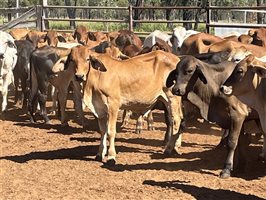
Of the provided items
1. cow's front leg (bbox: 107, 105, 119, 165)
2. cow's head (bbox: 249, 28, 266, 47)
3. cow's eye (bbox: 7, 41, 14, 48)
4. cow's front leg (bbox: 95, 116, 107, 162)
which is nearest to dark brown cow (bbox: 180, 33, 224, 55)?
cow's head (bbox: 249, 28, 266, 47)

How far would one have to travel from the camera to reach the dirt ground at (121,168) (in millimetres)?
6383

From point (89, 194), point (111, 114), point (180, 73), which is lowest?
point (89, 194)

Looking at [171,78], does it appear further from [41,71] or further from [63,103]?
[41,71]

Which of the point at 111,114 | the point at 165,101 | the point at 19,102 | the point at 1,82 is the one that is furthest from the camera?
the point at 19,102

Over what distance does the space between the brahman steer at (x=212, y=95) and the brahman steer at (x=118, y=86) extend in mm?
836

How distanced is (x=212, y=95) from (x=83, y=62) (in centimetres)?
195

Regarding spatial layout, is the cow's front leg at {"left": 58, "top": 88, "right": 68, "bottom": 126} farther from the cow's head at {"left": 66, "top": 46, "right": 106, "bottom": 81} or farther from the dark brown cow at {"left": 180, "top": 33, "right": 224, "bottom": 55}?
the dark brown cow at {"left": 180, "top": 33, "right": 224, "bottom": 55}

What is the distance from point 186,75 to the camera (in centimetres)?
692

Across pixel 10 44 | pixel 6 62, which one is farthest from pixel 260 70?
pixel 10 44

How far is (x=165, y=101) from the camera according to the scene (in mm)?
8305

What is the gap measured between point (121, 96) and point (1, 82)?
5001 millimetres

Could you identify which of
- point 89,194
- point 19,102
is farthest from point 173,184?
point 19,102

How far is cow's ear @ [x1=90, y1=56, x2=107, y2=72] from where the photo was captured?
24.6ft

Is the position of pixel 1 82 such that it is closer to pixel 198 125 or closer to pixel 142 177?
pixel 198 125
